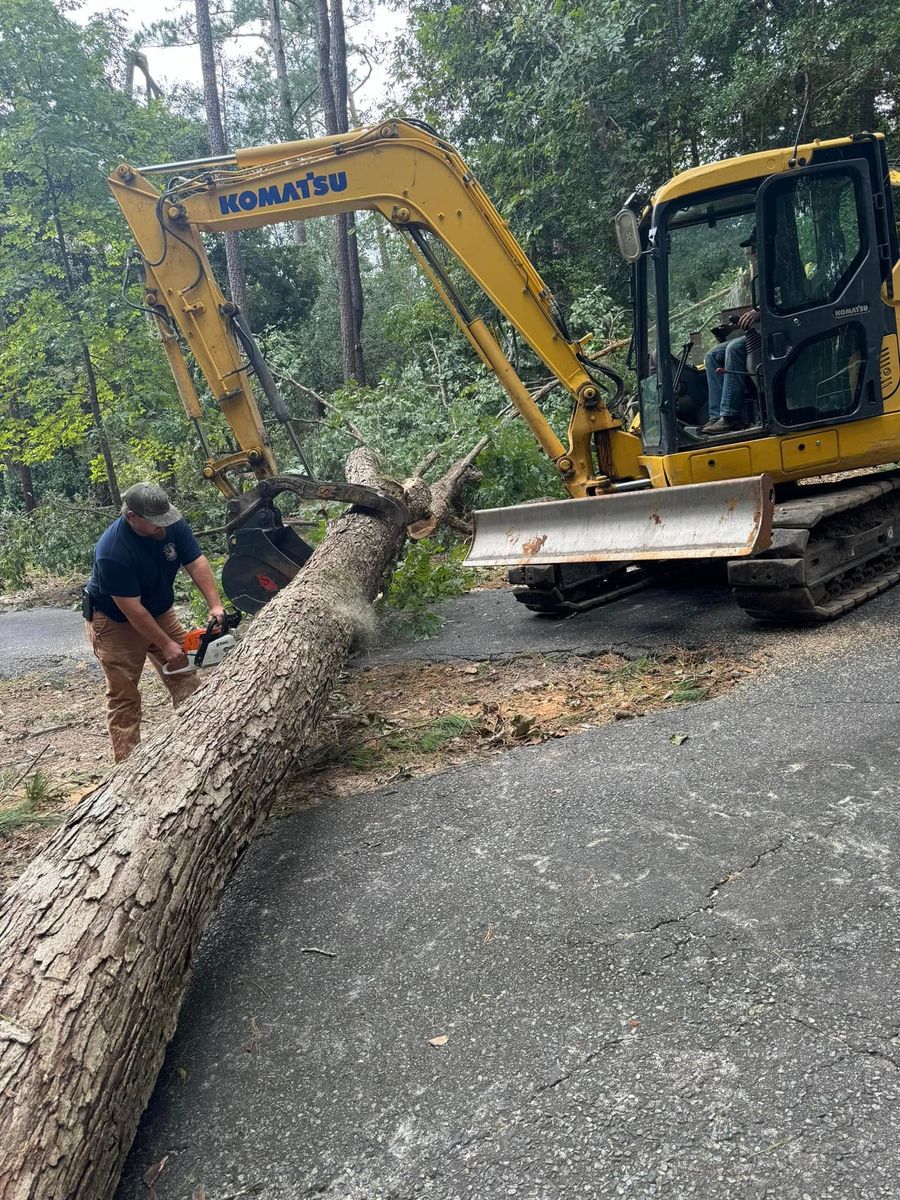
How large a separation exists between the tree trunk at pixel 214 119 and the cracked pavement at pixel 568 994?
1649 centimetres

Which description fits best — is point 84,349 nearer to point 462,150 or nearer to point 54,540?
point 54,540

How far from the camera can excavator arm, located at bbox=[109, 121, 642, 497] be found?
6438 millimetres

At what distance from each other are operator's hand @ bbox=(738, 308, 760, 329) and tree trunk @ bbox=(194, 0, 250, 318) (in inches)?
556

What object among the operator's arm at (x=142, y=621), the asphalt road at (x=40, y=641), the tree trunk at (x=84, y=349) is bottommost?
the asphalt road at (x=40, y=641)

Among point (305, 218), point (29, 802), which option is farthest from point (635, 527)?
point (29, 802)

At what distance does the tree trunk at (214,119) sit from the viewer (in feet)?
58.1

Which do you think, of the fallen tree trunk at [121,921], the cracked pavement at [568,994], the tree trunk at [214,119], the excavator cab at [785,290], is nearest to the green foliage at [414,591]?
the excavator cab at [785,290]

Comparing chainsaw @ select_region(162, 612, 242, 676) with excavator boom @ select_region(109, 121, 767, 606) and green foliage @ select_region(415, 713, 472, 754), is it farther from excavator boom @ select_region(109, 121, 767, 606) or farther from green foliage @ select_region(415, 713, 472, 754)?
excavator boom @ select_region(109, 121, 767, 606)

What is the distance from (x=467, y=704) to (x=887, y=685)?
2215mm

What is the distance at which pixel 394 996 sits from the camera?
2506 mm

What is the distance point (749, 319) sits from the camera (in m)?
5.54

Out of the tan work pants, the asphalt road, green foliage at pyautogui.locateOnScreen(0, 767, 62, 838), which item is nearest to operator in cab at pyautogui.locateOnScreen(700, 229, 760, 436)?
the tan work pants

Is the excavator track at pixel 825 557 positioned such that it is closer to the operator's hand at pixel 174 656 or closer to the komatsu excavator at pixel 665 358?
the komatsu excavator at pixel 665 358

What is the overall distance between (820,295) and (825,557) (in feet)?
5.47
